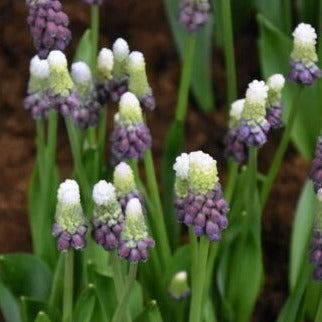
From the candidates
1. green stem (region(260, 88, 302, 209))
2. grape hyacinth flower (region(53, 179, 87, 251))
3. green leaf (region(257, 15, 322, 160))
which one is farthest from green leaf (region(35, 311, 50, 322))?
green leaf (region(257, 15, 322, 160))

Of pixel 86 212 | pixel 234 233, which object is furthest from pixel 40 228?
pixel 234 233

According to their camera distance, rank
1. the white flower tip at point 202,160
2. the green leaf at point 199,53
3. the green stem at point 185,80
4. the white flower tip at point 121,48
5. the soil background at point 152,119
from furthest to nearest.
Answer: the green leaf at point 199,53
the soil background at point 152,119
the green stem at point 185,80
the white flower tip at point 121,48
the white flower tip at point 202,160

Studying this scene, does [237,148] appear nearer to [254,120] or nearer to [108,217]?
[254,120]

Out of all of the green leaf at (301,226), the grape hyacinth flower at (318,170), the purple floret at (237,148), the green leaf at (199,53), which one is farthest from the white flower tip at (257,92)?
the green leaf at (199,53)

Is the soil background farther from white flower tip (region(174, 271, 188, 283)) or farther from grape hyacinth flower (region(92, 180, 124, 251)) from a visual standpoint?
grape hyacinth flower (region(92, 180, 124, 251))

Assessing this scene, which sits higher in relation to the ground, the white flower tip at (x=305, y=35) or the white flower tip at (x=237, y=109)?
the white flower tip at (x=305, y=35)

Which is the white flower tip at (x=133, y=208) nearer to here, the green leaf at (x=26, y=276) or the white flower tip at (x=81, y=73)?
the white flower tip at (x=81, y=73)
